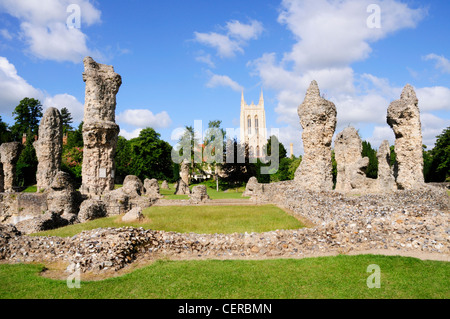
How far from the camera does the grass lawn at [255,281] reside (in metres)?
5.56

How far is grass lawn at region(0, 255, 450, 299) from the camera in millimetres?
5562

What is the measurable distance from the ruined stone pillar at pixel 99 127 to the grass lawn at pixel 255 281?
11221mm

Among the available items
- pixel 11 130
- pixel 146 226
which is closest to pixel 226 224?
pixel 146 226

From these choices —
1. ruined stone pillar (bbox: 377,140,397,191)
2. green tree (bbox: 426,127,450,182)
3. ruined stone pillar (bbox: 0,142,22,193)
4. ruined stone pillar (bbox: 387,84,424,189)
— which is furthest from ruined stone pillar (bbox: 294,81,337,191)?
green tree (bbox: 426,127,450,182)

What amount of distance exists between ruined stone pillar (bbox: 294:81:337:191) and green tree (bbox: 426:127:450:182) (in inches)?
1071

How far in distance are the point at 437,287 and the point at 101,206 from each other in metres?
13.6

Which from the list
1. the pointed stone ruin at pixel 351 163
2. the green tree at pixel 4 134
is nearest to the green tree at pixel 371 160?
the pointed stone ruin at pixel 351 163

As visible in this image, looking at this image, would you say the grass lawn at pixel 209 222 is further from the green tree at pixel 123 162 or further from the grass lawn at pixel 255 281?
the green tree at pixel 123 162

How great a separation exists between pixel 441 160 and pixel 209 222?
3653cm

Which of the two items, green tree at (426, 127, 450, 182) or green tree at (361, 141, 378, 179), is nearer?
green tree at (426, 127, 450, 182)

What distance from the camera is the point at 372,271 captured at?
6.55 metres

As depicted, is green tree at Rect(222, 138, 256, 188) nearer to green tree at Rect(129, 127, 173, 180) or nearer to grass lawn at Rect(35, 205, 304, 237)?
green tree at Rect(129, 127, 173, 180)

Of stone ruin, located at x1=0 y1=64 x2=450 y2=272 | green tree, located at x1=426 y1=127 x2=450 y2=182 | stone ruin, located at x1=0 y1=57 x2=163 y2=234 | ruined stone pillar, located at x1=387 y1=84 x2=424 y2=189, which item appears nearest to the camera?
stone ruin, located at x1=0 y1=64 x2=450 y2=272

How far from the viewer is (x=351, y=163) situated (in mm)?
27000
